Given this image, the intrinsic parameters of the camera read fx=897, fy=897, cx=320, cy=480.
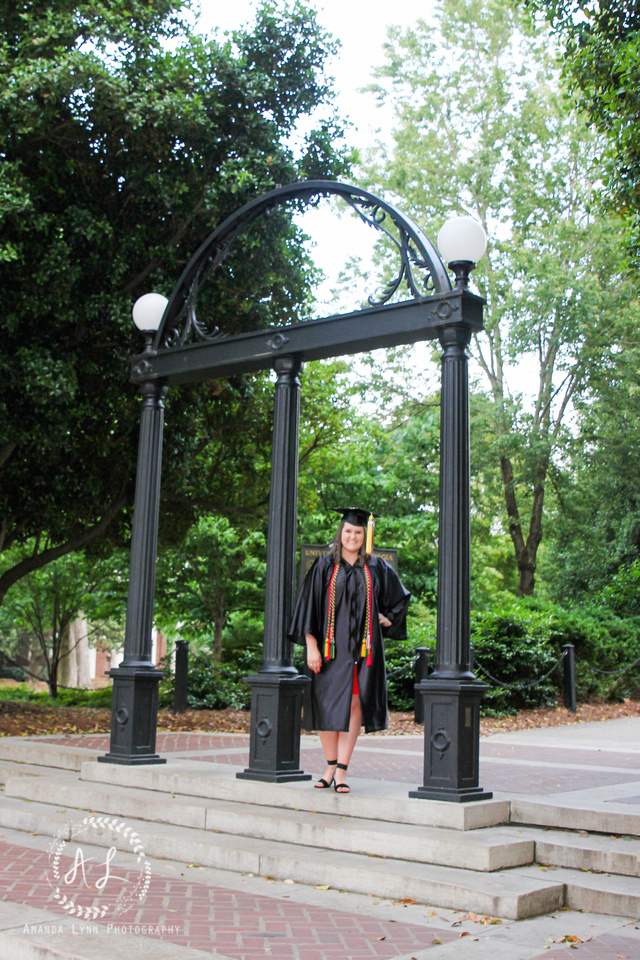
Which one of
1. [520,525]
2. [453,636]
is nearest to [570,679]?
[453,636]

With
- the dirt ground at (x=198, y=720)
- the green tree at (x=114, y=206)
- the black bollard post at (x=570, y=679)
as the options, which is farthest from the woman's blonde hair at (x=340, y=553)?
the black bollard post at (x=570, y=679)

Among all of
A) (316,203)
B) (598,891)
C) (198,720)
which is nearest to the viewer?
(598,891)

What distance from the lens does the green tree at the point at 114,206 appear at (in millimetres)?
10273

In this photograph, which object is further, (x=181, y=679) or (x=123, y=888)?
(x=181, y=679)

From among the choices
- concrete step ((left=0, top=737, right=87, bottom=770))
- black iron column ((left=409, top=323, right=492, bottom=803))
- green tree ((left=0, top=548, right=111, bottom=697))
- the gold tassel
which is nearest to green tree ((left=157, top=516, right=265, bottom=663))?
green tree ((left=0, top=548, right=111, bottom=697))

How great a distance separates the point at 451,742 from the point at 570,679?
9.48 meters

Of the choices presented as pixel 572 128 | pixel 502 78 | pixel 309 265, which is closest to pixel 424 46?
pixel 502 78

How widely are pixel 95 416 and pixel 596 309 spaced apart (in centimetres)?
1411

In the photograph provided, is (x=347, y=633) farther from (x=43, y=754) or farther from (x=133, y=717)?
(x=43, y=754)

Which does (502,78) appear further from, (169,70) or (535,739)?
(535,739)

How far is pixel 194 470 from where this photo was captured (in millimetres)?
14328

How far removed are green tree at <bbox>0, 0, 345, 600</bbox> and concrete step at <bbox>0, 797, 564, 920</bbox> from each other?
6.21m

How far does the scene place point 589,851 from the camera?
479 centimetres

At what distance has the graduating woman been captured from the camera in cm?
600
